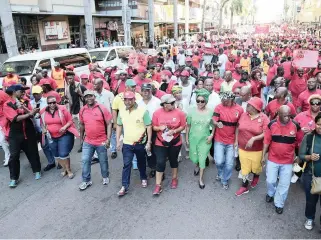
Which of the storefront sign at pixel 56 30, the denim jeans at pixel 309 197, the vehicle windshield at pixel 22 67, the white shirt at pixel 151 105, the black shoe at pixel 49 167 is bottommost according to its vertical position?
the black shoe at pixel 49 167

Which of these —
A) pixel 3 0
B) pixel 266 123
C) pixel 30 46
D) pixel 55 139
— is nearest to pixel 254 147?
pixel 266 123

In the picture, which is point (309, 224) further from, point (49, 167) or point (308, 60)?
point (308, 60)

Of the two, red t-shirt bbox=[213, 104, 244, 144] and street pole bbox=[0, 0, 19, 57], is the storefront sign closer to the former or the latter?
street pole bbox=[0, 0, 19, 57]

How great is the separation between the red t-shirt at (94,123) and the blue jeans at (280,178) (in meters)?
2.59

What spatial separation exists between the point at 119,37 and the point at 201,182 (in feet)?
80.2

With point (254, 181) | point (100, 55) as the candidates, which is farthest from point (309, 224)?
point (100, 55)

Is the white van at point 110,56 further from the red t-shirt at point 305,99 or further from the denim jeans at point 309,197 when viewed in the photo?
the denim jeans at point 309,197

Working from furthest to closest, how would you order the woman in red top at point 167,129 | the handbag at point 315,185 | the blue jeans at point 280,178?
the woman in red top at point 167,129 < the blue jeans at point 280,178 < the handbag at point 315,185

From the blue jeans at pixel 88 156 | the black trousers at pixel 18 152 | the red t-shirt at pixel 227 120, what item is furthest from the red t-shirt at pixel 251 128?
the black trousers at pixel 18 152

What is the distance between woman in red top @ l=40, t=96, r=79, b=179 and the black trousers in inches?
15.7

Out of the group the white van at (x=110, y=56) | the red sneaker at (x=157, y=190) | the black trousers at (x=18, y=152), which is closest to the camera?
the red sneaker at (x=157, y=190)

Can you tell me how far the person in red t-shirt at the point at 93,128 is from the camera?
486cm

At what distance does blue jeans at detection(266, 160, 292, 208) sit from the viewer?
161 inches

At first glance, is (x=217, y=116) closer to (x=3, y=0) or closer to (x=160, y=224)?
(x=160, y=224)
